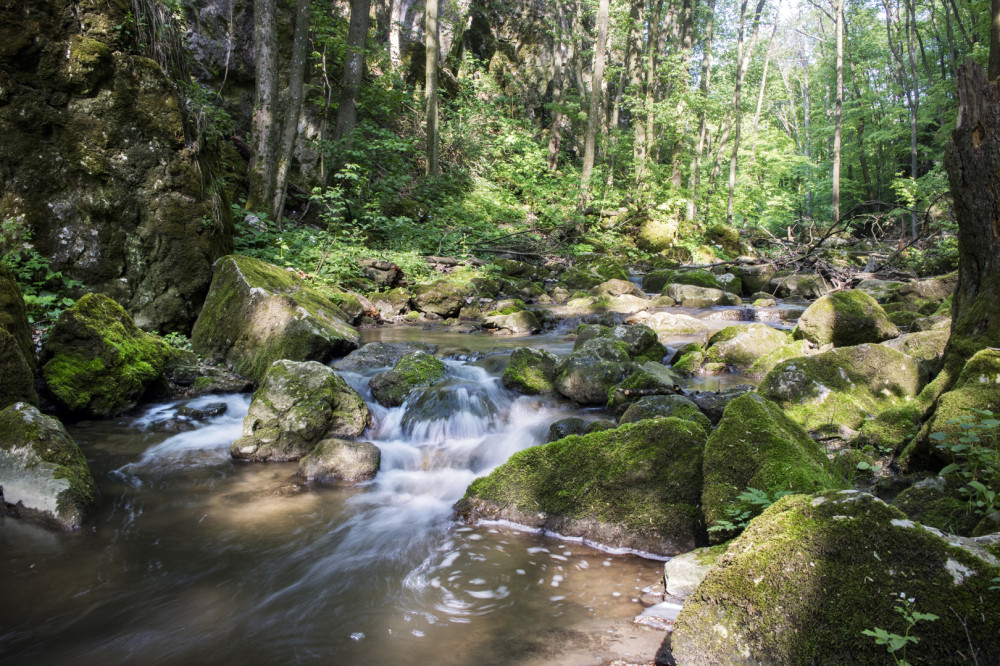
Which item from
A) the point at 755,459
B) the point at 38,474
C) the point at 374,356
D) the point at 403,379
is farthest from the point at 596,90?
the point at 38,474

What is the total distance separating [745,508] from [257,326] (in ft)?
22.5

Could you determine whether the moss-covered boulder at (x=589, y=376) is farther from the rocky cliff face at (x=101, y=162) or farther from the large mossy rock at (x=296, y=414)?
the rocky cliff face at (x=101, y=162)

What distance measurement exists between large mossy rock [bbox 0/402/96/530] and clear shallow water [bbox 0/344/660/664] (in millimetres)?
138

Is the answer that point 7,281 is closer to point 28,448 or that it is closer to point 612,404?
point 28,448

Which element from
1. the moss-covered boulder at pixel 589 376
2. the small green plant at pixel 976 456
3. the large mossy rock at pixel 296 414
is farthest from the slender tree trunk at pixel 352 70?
the small green plant at pixel 976 456

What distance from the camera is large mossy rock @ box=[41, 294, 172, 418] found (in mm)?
6180

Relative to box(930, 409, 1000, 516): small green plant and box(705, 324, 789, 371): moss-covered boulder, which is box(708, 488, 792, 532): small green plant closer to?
box(930, 409, 1000, 516): small green plant

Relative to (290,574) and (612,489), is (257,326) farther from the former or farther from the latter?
(612,489)

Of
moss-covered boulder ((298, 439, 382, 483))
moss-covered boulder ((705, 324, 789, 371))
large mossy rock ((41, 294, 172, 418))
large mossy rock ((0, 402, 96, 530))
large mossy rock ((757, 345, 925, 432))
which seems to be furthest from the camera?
moss-covered boulder ((705, 324, 789, 371))

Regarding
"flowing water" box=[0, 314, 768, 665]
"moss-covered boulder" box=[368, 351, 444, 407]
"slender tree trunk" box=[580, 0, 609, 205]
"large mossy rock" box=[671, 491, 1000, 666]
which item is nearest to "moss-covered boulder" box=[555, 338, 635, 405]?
"flowing water" box=[0, 314, 768, 665]

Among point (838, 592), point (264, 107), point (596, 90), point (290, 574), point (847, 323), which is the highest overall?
point (596, 90)

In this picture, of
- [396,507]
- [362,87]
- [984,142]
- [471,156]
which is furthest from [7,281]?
[471,156]

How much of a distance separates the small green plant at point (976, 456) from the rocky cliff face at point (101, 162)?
9340 millimetres

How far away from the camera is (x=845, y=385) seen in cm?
571
